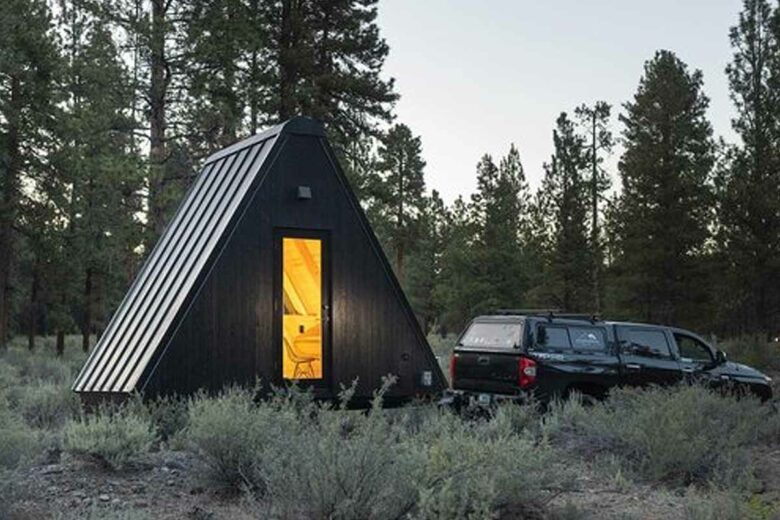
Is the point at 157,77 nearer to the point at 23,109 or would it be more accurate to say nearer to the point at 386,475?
the point at 23,109

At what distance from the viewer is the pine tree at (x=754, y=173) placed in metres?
28.8

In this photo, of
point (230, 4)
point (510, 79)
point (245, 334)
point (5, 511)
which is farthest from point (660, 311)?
point (5, 511)

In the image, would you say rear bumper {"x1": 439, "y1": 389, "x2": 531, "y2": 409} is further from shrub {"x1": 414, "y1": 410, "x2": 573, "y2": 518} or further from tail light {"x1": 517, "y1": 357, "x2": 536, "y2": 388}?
shrub {"x1": 414, "y1": 410, "x2": 573, "y2": 518}

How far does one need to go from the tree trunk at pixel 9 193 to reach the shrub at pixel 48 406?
14.7 metres

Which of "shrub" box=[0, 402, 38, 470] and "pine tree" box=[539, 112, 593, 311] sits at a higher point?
"pine tree" box=[539, 112, 593, 311]

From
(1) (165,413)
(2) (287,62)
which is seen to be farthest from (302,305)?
(2) (287,62)

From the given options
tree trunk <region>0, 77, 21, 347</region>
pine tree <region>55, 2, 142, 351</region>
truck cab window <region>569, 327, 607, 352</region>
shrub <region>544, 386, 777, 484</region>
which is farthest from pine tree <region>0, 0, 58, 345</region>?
shrub <region>544, 386, 777, 484</region>

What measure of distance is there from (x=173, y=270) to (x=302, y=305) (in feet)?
6.84

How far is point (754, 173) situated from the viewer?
29031 mm

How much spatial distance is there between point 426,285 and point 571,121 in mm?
22031

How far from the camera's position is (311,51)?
26250 mm

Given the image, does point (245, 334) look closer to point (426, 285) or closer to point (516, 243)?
point (516, 243)

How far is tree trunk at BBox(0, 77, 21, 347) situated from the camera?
84.5ft

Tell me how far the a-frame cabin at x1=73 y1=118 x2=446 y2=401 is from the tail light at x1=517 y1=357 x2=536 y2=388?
1.46 meters
